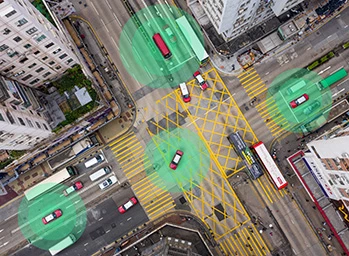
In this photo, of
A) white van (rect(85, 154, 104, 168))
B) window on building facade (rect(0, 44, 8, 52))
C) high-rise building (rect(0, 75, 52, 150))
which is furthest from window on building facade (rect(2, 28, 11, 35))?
white van (rect(85, 154, 104, 168))

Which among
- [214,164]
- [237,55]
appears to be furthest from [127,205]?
[237,55]

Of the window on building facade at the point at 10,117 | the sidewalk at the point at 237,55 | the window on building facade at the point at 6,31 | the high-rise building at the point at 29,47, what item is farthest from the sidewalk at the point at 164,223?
the window on building facade at the point at 6,31

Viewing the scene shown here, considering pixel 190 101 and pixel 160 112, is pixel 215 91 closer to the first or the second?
pixel 190 101

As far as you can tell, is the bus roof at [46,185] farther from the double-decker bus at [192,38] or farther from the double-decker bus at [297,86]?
the double-decker bus at [297,86]
